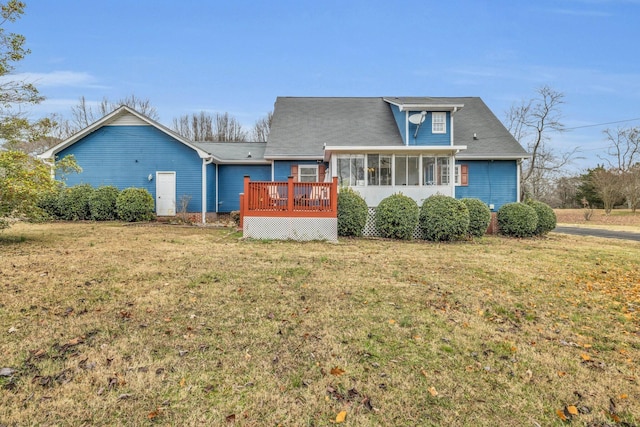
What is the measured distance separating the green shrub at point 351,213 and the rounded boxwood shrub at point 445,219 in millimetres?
2039

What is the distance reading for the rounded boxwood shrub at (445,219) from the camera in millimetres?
10070

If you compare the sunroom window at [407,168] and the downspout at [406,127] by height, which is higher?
the downspout at [406,127]

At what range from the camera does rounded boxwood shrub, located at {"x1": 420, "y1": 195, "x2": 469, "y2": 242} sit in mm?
10070

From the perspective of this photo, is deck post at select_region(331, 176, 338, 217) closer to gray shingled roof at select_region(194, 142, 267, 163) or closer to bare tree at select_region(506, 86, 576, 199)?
gray shingled roof at select_region(194, 142, 267, 163)

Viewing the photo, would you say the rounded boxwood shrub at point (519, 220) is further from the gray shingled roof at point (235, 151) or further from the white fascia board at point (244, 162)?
the gray shingled roof at point (235, 151)

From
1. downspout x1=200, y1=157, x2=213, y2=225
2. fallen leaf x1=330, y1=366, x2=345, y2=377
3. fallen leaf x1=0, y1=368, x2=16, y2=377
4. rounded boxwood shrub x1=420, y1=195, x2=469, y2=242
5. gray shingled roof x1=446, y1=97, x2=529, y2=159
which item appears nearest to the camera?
fallen leaf x1=0, y1=368, x2=16, y2=377

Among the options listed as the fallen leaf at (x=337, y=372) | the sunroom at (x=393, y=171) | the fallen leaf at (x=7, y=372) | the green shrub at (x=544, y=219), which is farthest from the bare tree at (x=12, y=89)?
the green shrub at (x=544, y=219)

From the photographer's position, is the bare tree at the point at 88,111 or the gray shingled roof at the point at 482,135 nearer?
the gray shingled roof at the point at 482,135

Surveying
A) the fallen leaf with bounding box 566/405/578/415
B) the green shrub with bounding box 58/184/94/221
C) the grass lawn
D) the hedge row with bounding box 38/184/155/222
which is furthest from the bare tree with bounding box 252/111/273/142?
the fallen leaf with bounding box 566/405/578/415

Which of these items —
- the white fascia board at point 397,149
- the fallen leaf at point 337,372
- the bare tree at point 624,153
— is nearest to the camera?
the fallen leaf at point 337,372

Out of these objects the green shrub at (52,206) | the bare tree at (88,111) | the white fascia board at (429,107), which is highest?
the bare tree at (88,111)

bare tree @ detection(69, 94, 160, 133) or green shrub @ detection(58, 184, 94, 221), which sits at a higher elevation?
bare tree @ detection(69, 94, 160, 133)

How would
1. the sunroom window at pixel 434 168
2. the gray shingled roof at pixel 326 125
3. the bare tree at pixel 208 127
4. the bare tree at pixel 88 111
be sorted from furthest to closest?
the bare tree at pixel 208 127 → the bare tree at pixel 88 111 → the gray shingled roof at pixel 326 125 → the sunroom window at pixel 434 168

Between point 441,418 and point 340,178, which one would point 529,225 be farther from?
point 441,418
